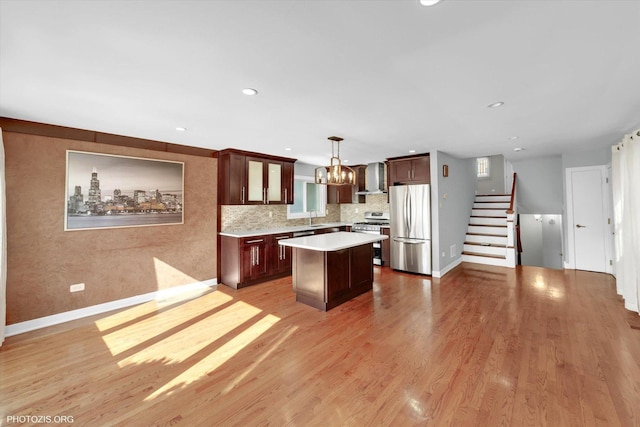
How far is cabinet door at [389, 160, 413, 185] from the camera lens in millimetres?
5449

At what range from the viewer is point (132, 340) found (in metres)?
2.78

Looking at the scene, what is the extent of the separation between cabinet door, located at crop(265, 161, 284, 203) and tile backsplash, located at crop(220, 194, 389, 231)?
A: 1.01 ft

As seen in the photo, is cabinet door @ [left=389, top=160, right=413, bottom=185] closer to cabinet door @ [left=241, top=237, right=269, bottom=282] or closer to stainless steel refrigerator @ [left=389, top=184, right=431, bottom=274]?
stainless steel refrigerator @ [left=389, top=184, right=431, bottom=274]

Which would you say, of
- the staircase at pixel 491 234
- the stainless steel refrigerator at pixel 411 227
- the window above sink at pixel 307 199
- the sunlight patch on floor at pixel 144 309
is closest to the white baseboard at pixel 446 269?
the stainless steel refrigerator at pixel 411 227

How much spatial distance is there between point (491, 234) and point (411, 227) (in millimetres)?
2528

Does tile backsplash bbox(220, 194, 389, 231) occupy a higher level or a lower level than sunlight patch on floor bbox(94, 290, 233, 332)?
higher

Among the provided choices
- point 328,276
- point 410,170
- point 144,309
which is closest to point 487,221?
point 410,170

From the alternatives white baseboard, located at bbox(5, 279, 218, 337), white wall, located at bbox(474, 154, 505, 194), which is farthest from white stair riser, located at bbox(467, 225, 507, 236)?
white baseboard, located at bbox(5, 279, 218, 337)

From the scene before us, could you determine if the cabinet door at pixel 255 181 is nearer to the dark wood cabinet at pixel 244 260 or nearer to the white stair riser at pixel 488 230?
the dark wood cabinet at pixel 244 260

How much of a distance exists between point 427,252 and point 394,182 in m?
1.63

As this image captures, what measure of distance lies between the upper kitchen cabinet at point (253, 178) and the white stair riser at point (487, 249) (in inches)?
176

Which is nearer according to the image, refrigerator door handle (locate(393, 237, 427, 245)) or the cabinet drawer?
the cabinet drawer

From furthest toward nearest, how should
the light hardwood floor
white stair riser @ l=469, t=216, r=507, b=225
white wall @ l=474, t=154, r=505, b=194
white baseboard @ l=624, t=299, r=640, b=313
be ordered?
white wall @ l=474, t=154, r=505, b=194
white stair riser @ l=469, t=216, r=507, b=225
white baseboard @ l=624, t=299, r=640, b=313
the light hardwood floor

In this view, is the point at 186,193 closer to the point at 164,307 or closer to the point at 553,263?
the point at 164,307
